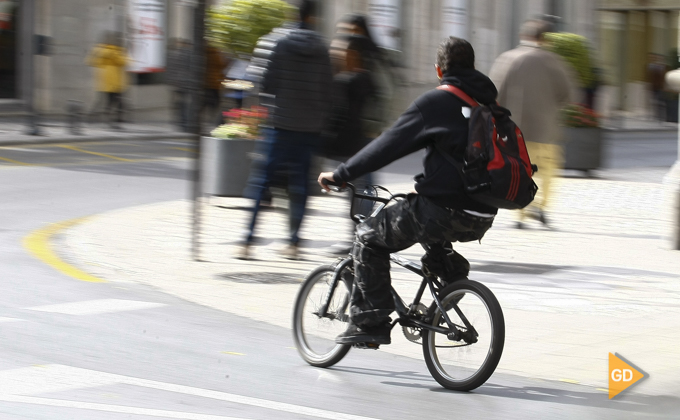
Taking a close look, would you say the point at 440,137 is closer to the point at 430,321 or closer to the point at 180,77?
the point at 430,321

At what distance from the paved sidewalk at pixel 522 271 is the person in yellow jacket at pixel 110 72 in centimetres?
1059

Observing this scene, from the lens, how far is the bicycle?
5270 millimetres

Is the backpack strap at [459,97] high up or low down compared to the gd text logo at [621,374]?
up

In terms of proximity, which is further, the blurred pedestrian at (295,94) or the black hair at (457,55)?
the blurred pedestrian at (295,94)

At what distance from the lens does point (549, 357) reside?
20.3ft

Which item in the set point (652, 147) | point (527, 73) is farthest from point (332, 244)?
point (652, 147)

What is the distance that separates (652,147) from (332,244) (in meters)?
16.5

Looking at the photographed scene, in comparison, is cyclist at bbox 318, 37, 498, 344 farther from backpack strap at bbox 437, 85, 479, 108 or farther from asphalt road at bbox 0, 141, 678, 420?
asphalt road at bbox 0, 141, 678, 420

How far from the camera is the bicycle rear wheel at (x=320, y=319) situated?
5816mm

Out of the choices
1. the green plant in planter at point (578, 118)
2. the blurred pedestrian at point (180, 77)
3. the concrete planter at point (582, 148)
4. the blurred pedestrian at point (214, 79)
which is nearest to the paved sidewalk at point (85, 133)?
the blurred pedestrian at point (180, 77)

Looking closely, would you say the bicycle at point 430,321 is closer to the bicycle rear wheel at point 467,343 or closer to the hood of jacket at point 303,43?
the bicycle rear wheel at point 467,343

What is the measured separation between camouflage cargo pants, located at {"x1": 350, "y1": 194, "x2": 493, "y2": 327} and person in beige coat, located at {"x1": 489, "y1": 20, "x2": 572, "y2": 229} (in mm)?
5574

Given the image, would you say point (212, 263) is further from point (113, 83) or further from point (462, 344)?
point (113, 83)

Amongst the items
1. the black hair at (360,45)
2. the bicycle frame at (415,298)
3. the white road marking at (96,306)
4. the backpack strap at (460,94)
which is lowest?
the white road marking at (96,306)
